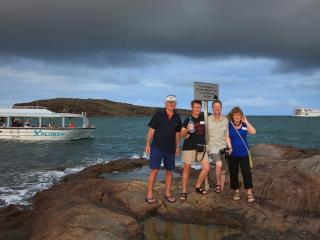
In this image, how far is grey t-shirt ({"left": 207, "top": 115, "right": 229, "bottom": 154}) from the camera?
9648 mm

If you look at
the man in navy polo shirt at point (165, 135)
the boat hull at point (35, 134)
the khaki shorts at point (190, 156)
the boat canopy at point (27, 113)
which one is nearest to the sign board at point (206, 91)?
the man in navy polo shirt at point (165, 135)

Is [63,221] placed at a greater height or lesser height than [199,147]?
lesser

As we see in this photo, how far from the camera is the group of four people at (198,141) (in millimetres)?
9242

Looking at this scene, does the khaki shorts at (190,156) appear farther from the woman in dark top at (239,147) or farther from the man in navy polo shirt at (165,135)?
the woman in dark top at (239,147)

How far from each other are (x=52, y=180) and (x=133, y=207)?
9622mm

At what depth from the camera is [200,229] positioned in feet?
27.8

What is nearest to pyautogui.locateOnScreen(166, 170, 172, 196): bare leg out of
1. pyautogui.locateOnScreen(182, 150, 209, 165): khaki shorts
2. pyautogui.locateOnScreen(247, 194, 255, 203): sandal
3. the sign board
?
pyautogui.locateOnScreen(182, 150, 209, 165): khaki shorts

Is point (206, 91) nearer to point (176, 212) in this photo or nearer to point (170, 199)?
point (170, 199)

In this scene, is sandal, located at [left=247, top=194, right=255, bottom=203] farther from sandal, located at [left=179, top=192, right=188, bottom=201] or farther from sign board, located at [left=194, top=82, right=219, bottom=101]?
sign board, located at [left=194, top=82, right=219, bottom=101]

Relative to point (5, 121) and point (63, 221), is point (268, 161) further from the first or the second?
point (5, 121)

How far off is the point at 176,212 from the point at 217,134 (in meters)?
1.96

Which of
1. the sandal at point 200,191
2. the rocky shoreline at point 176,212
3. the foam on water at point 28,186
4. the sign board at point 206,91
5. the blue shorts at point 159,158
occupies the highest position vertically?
the sign board at point 206,91

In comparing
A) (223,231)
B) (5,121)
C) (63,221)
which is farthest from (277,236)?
(5,121)

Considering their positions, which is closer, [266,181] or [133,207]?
[133,207]
